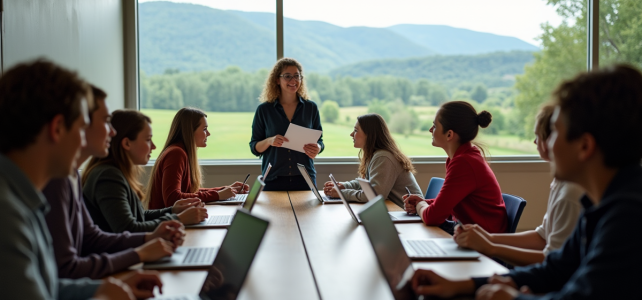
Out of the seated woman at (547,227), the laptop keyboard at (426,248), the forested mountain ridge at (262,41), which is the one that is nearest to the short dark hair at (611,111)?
the seated woman at (547,227)

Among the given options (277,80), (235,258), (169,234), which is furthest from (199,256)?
(277,80)

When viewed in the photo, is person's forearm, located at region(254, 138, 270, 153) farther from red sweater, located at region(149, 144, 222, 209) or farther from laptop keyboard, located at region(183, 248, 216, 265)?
laptop keyboard, located at region(183, 248, 216, 265)

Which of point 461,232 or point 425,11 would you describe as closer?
point 461,232

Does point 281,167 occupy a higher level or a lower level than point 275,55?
lower

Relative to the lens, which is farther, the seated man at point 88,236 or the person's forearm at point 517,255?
the person's forearm at point 517,255

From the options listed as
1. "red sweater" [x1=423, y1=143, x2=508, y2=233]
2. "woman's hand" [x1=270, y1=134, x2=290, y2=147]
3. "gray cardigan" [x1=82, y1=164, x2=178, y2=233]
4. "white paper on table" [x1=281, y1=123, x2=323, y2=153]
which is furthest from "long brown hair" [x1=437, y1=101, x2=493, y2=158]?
"gray cardigan" [x1=82, y1=164, x2=178, y2=233]

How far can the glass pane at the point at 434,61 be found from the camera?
536cm

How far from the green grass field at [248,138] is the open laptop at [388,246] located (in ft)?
11.0

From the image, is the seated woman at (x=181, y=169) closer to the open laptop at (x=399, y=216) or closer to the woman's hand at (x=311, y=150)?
the woman's hand at (x=311, y=150)

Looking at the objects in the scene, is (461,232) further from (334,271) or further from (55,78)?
(55,78)

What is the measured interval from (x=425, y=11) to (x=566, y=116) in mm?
4381

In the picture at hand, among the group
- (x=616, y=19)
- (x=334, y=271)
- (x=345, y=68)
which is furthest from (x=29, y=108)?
(x=616, y=19)

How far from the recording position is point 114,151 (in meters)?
2.28

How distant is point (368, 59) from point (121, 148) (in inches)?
141
